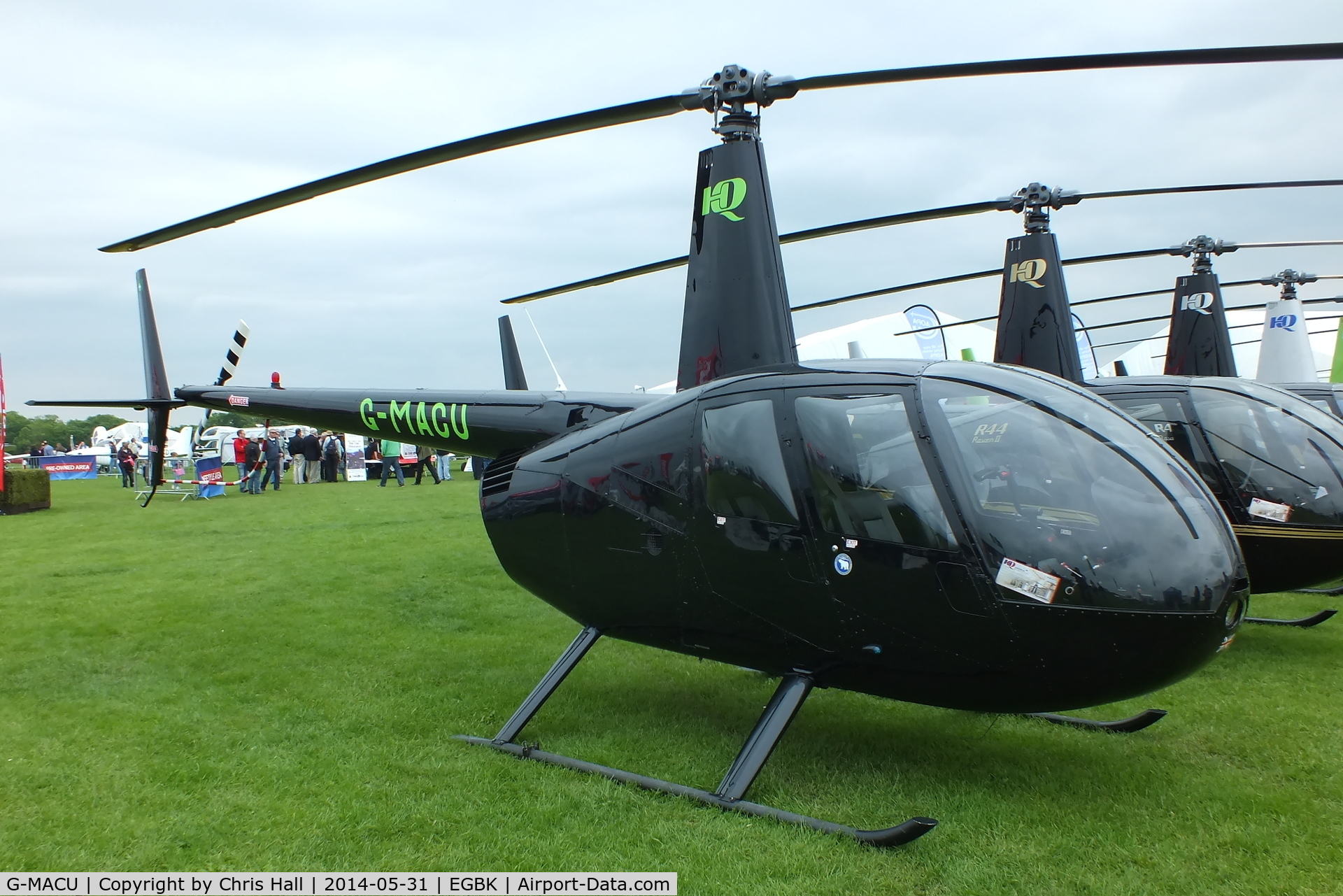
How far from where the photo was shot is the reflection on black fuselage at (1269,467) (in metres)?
6.44

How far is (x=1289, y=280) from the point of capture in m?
13.5

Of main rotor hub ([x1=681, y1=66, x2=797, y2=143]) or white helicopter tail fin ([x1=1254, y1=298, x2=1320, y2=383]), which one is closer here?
main rotor hub ([x1=681, y1=66, x2=797, y2=143])

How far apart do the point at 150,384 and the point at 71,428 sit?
108m

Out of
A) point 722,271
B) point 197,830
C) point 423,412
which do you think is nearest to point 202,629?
point 423,412

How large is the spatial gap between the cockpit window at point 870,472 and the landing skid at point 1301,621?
20.4 ft

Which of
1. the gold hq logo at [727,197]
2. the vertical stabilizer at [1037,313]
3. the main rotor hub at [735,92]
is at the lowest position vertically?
the vertical stabilizer at [1037,313]

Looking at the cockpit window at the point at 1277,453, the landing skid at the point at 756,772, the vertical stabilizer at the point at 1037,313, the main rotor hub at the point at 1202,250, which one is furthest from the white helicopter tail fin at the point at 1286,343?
the landing skid at the point at 756,772

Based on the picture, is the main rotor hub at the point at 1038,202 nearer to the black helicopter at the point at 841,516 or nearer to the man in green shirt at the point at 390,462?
the black helicopter at the point at 841,516

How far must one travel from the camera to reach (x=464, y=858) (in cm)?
370

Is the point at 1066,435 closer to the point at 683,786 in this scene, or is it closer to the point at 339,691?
the point at 683,786

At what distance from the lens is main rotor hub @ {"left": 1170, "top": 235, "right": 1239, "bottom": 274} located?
997 centimetres

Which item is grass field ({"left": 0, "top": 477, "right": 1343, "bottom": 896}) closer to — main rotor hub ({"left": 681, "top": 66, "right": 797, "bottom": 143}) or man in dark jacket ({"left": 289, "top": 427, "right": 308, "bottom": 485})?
main rotor hub ({"left": 681, "top": 66, "right": 797, "bottom": 143})

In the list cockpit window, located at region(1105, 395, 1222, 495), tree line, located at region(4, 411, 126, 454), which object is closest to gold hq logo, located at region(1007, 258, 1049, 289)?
cockpit window, located at region(1105, 395, 1222, 495)

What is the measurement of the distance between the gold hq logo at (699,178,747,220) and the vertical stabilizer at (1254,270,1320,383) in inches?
462
